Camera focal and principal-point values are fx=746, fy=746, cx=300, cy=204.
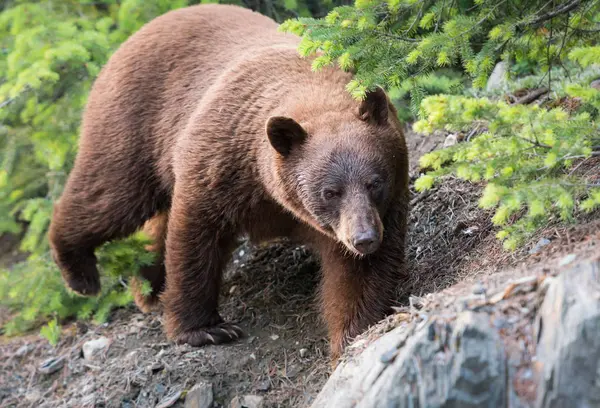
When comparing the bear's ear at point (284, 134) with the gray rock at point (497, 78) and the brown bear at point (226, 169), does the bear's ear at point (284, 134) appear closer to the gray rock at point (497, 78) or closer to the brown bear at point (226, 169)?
the brown bear at point (226, 169)

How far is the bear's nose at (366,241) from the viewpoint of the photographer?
463 cm

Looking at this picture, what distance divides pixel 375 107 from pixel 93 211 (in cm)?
300

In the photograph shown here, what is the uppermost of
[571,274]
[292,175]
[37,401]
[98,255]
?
[571,274]

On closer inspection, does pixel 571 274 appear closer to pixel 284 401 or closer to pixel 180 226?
pixel 284 401

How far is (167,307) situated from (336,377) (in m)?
2.39

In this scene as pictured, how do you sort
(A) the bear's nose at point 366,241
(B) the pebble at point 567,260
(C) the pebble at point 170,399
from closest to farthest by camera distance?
(B) the pebble at point 567,260 < (A) the bear's nose at point 366,241 < (C) the pebble at point 170,399

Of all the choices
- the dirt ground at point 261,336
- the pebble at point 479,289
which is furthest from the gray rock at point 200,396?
the pebble at point 479,289

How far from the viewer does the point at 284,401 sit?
17.6ft

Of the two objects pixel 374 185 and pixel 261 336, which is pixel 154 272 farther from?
pixel 374 185

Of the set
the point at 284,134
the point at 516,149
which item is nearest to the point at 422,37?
the point at 284,134

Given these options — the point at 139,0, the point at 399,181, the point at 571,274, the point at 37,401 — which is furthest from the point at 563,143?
the point at 139,0

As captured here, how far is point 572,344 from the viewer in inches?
123

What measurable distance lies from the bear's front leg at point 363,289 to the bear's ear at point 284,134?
2.88 ft

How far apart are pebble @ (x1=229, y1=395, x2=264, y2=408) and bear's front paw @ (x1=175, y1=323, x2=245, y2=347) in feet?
2.34
